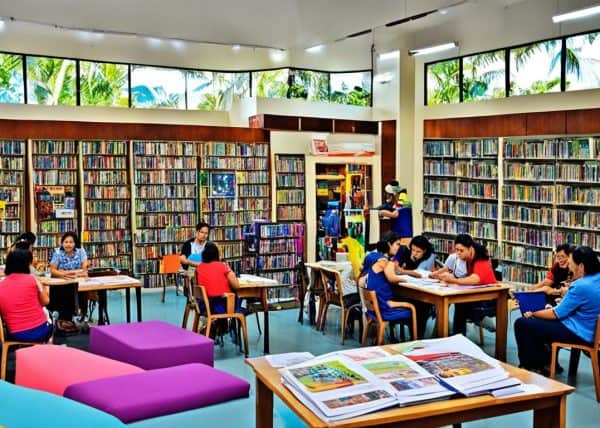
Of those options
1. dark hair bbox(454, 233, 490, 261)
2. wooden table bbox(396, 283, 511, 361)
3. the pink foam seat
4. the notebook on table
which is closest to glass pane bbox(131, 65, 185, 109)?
wooden table bbox(396, 283, 511, 361)

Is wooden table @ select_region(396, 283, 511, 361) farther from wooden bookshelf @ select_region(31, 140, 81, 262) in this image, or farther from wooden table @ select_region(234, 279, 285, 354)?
wooden bookshelf @ select_region(31, 140, 81, 262)

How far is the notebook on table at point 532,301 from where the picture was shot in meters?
6.26

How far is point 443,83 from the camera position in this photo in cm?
1228

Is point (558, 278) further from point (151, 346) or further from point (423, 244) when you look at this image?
point (151, 346)

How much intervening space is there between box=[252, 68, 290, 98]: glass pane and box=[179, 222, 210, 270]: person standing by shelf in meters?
4.70

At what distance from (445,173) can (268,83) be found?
3.84 meters

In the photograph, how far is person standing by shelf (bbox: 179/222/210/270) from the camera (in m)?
8.91

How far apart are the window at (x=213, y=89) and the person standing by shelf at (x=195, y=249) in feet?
13.5

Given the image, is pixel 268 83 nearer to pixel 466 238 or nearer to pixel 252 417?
pixel 466 238

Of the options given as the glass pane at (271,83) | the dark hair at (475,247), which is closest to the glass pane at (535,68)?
the glass pane at (271,83)

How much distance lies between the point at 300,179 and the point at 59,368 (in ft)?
27.0

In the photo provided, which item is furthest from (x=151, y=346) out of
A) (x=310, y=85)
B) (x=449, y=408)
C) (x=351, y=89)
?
(x=351, y=89)

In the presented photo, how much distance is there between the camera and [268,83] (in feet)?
43.1

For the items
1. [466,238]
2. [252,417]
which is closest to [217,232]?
[466,238]
